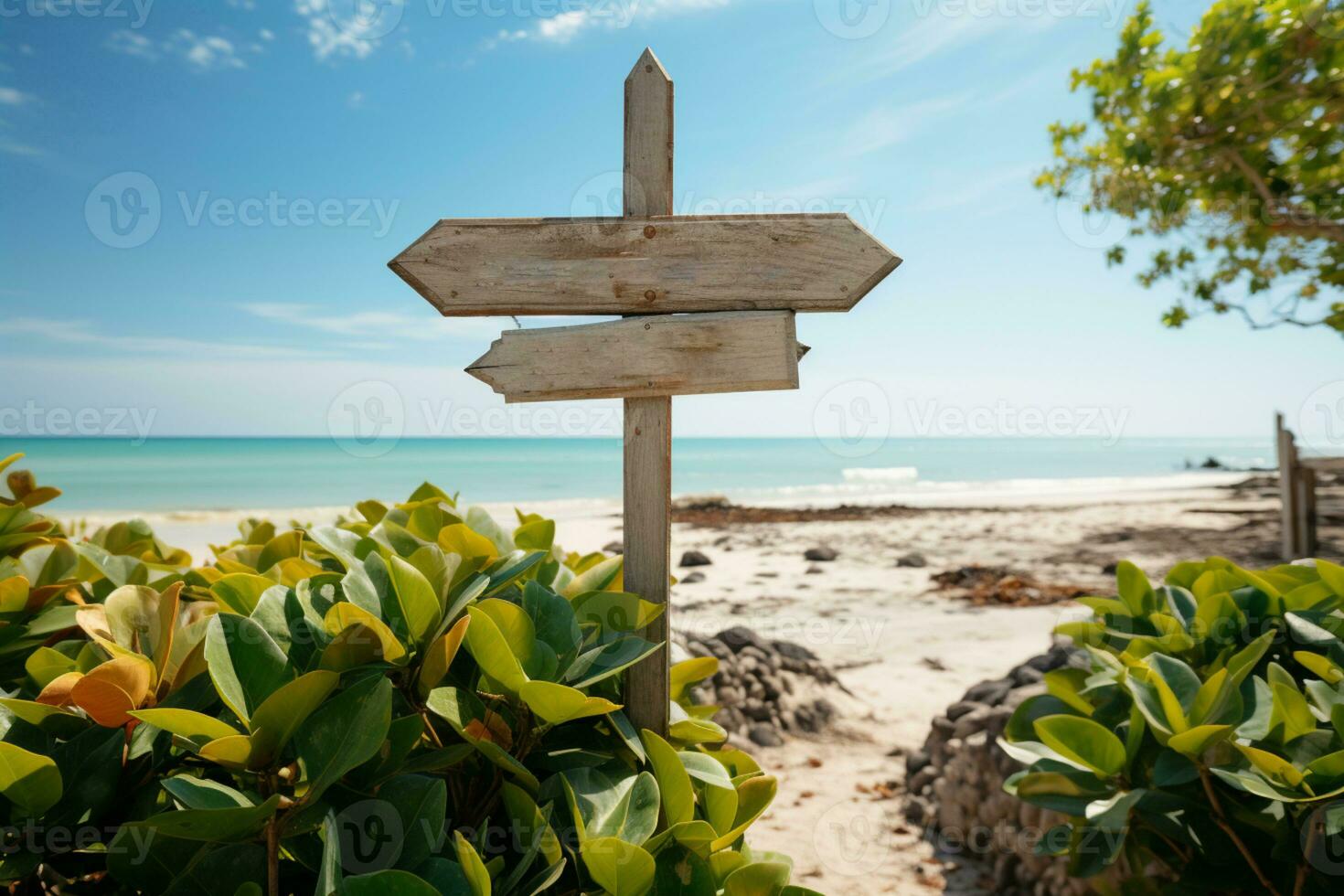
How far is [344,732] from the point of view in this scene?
0.93 meters

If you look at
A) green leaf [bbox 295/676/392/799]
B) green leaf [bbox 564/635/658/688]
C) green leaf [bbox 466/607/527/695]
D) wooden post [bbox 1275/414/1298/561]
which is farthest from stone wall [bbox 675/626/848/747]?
wooden post [bbox 1275/414/1298/561]

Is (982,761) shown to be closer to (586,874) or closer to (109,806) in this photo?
(586,874)

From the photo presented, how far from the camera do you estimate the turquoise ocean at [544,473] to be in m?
26.3

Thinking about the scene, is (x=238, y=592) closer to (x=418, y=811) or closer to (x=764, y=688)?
(x=418, y=811)

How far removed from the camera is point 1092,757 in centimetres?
153

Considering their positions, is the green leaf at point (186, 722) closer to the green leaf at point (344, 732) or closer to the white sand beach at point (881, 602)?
the green leaf at point (344, 732)

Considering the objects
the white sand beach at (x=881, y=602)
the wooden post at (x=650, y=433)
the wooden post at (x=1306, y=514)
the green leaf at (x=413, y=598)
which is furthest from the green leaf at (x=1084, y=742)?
the wooden post at (x=1306, y=514)

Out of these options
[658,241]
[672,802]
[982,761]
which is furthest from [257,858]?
[982,761]

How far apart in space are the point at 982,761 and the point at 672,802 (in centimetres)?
254

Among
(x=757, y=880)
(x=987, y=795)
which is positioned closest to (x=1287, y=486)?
(x=987, y=795)

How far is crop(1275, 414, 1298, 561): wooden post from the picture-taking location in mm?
8438

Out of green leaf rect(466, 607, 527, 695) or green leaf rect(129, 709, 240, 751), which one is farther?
green leaf rect(466, 607, 527, 695)

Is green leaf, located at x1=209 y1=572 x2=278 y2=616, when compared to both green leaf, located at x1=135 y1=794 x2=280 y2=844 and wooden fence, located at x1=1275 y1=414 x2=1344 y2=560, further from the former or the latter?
wooden fence, located at x1=1275 y1=414 x2=1344 y2=560

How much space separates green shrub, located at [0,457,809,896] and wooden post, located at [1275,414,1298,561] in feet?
32.6
